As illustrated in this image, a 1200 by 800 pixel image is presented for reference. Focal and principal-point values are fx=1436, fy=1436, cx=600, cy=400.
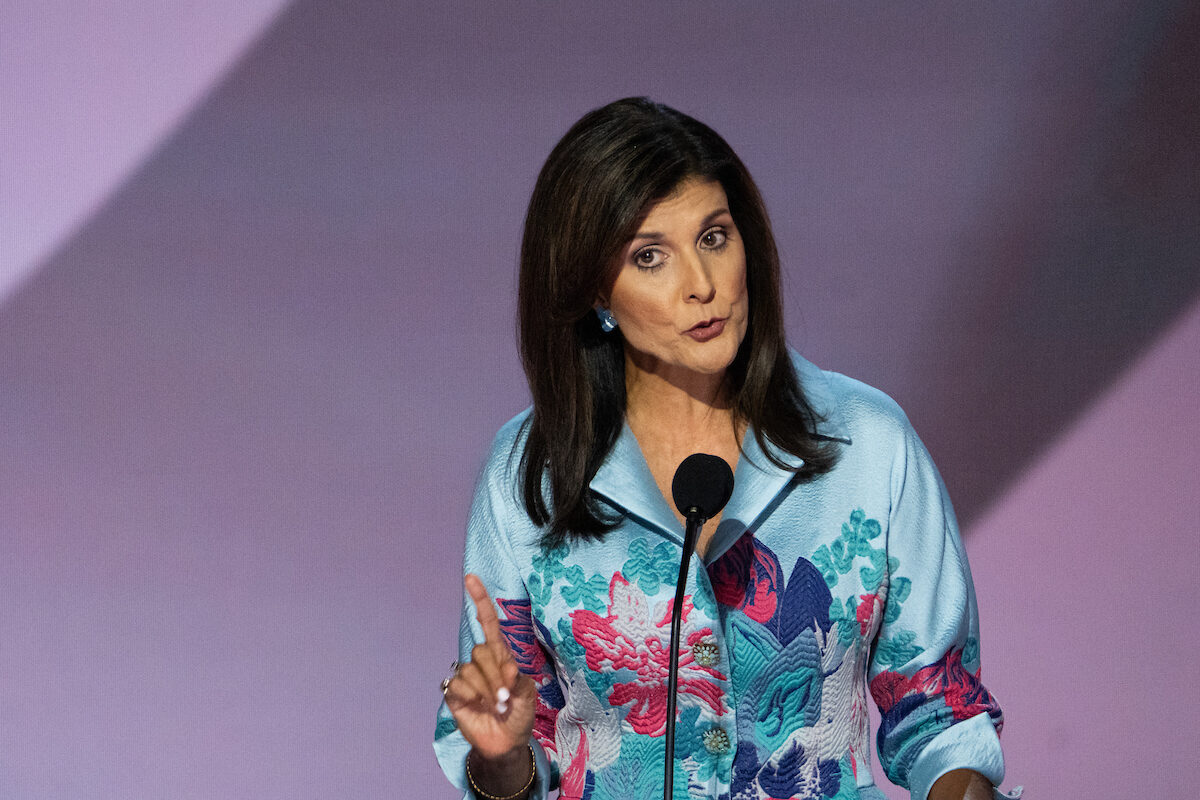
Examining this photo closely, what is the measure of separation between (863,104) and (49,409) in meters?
1.68

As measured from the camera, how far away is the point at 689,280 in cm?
158

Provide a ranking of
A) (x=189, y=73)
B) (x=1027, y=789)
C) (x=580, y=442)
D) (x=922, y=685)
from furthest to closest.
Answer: (x=1027, y=789), (x=189, y=73), (x=580, y=442), (x=922, y=685)

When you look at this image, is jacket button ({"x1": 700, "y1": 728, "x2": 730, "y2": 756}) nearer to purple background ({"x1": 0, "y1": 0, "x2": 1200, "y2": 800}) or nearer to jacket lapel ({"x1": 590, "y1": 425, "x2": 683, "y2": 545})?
jacket lapel ({"x1": 590, "y1": 425, "x2": 683, "y2": 545})

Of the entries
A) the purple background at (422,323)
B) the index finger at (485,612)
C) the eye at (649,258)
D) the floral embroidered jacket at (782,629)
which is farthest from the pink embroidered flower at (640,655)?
the purple background at (422,323)

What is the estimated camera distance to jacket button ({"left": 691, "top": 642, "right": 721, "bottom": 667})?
63.4 inches

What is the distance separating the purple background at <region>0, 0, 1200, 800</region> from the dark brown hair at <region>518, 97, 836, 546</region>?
3.49 ft

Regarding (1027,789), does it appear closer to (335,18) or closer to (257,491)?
(257,491)

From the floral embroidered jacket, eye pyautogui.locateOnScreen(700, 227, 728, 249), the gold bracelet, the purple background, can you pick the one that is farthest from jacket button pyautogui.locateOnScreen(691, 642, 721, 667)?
the purple background

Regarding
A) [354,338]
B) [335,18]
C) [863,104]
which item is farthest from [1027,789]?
[335,18]

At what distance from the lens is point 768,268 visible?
170 centimetres

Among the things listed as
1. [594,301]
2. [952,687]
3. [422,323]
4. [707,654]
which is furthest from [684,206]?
[422,323]

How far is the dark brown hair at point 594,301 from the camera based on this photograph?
160 cm

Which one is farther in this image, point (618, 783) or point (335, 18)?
point (335, 18)

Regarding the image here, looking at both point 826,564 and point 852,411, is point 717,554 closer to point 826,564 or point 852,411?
point 826,564
